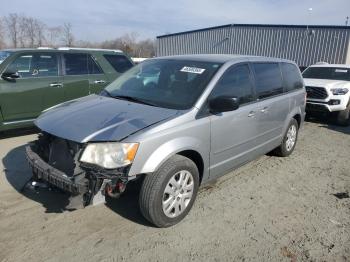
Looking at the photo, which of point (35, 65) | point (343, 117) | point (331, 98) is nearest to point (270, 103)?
point (35, 65)

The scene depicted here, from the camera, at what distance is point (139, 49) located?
53.4 metres

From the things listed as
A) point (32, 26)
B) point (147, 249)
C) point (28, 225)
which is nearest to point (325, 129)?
point (147, 249)

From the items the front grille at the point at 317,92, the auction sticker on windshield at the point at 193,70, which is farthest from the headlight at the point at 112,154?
the front grille at the point at 317,92

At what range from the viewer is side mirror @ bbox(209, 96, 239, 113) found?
3559mm

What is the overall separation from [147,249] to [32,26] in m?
49.5

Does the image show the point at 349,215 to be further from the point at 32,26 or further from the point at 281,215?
the point at 32,26

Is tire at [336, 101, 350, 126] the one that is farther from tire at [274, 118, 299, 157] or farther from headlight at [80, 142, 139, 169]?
headlight at [80, 142, 139, 169]

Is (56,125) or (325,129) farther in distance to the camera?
(325,129)

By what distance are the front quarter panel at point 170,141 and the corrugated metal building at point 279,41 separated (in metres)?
21.1

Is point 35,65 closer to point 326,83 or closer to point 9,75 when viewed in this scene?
point 9,75

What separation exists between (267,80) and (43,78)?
431cm

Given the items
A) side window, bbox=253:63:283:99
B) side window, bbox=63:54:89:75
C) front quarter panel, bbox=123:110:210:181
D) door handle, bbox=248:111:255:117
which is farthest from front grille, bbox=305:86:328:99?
front quarter panel, bbox=123:110:210:181

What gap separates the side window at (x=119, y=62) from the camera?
783 centimetres

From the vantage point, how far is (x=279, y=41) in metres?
23.6
